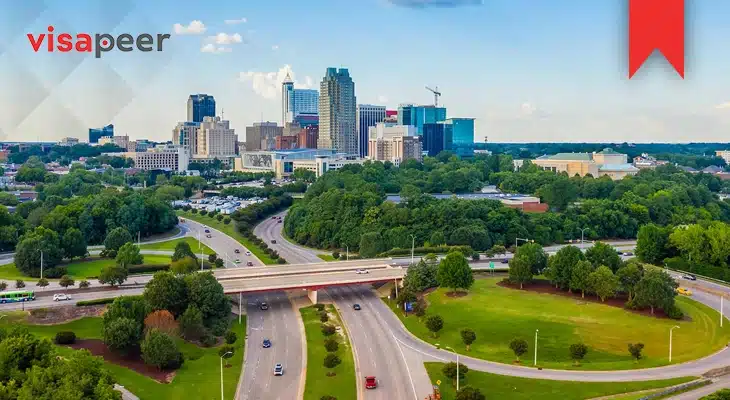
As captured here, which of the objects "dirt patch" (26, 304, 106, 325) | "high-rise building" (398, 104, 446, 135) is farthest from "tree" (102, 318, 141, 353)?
"high-rise building" (398, 104, 446, 135)

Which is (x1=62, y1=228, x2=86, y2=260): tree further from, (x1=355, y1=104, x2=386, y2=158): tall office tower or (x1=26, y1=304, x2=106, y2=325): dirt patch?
(x1=355, y1=104, x2=386, y2=158): tall office tower

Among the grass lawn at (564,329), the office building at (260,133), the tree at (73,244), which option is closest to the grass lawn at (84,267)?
the tree at (73,244)

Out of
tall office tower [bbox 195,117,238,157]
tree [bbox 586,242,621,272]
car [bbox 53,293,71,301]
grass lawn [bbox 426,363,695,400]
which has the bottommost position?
grass lawn [bbox 426,363,695,400]

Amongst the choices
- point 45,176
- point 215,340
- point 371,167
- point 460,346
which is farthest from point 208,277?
point 45,176

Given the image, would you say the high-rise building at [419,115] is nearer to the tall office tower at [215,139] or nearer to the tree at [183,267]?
the tall office tower at [215,139]

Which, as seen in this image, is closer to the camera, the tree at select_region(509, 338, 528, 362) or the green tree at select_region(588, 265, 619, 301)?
the tree at select_region(509, 338, 528, 362)

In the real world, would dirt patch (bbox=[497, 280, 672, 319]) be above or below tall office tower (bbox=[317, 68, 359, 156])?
below

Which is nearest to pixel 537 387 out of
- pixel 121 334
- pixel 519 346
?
pixel 519 346
